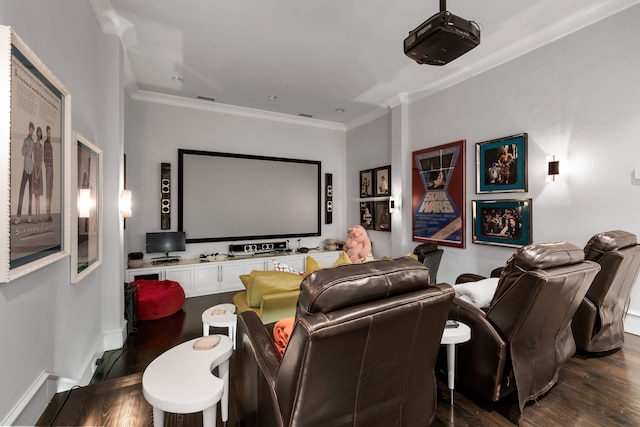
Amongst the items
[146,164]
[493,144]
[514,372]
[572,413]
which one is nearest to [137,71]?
[146,164]

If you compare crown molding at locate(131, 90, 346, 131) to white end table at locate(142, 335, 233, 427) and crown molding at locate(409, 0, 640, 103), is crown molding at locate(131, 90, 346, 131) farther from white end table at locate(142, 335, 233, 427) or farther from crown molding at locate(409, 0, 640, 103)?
white end table at locate(142, 335, 233, 427)

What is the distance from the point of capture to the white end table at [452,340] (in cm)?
179

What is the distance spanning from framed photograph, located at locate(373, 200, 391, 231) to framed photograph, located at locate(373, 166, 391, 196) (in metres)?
0.18

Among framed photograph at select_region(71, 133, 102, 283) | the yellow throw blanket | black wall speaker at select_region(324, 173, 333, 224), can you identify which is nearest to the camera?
the yellow throw blanket

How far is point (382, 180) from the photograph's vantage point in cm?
586

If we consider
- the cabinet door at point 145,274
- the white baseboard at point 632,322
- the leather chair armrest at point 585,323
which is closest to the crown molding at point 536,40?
the leather chair armrest at point 585,323

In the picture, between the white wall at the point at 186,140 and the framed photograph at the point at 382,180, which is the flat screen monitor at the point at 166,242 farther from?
the framed photograph at the point at 382,180

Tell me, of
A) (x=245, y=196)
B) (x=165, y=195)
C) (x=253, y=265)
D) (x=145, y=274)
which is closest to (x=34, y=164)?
(x=145, y=274)

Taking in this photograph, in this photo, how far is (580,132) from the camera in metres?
3.12

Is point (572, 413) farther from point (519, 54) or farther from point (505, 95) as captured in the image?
point (519, 54)

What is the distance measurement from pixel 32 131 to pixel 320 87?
13.1 feet

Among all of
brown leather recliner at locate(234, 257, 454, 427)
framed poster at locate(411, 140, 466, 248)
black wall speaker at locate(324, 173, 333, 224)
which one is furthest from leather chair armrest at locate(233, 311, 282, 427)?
black wall speaker at locate(324, 173, 333, 224)

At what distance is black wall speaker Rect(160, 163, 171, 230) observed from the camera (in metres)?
5.00

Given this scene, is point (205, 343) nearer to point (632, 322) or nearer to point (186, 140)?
point (632, 322)
